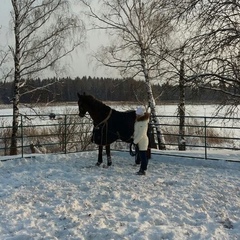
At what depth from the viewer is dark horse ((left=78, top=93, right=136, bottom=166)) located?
829 cm

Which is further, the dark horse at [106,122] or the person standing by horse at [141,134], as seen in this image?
the dark horse at [106,122]

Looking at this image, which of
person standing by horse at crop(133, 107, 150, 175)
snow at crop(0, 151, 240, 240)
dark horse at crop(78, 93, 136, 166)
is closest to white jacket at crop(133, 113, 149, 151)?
person standing by horse at crop(133, 107, 150, 175)

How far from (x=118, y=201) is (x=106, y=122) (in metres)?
3.17

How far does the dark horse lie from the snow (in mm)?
732

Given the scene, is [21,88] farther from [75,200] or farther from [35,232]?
[35,232]

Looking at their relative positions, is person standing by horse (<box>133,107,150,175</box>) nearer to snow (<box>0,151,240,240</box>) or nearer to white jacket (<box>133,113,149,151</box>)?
white jacket (<box>133,113,149,151</box>)

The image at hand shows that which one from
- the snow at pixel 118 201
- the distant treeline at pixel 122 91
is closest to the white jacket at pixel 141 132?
the snow at pixel 118 201

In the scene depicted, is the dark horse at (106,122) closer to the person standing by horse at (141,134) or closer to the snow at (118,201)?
the snow at (118,201)

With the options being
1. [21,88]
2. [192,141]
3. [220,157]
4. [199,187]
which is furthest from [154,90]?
[199,187]

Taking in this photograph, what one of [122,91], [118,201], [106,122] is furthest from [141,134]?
[122,91]

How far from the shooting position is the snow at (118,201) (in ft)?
13.8

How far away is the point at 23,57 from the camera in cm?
1388

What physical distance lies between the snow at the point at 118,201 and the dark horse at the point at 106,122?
732mm

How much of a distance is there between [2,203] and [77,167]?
3.01 metres
